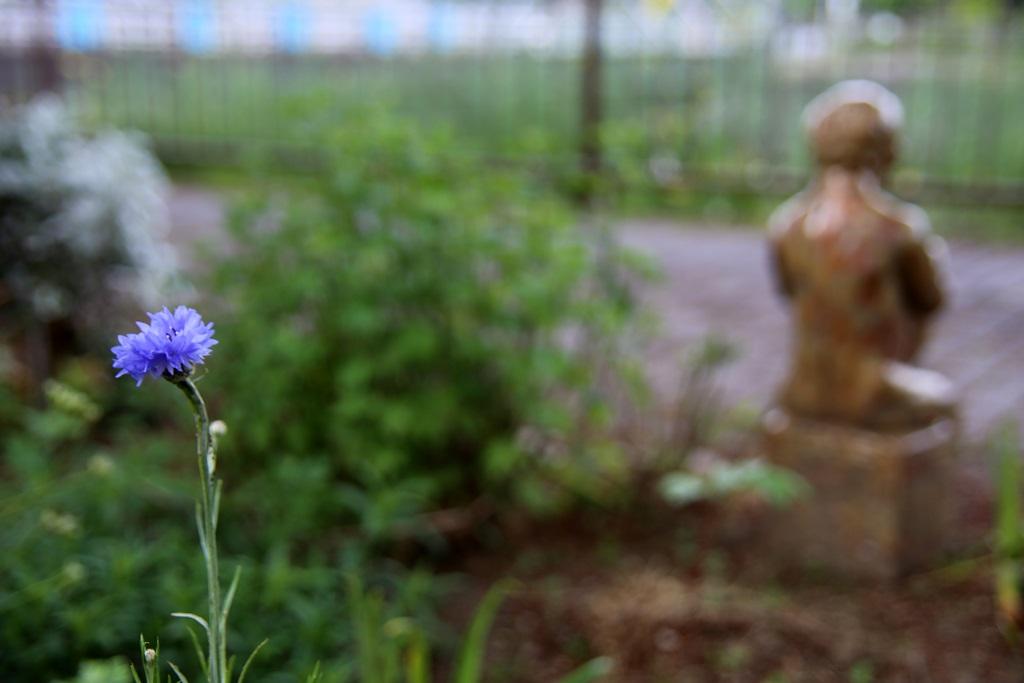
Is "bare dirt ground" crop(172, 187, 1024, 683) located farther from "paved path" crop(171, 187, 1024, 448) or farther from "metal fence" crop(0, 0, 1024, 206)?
"metal fence" crop(0, 0, 1024, 206)

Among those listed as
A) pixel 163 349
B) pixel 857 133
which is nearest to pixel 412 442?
pixel 857 133

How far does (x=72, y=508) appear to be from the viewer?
3.18 metres

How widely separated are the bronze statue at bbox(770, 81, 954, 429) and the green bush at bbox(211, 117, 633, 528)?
600mm

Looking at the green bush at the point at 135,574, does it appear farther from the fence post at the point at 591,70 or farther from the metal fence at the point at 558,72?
the fence post at the point at 591,70

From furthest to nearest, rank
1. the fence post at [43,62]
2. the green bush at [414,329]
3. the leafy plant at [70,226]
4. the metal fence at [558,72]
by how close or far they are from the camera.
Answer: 1. the metal fence at [558,72]
2. the fence post at [43,62]
3. the leafy plant at [70,226]
4. the green bush at [414,329]

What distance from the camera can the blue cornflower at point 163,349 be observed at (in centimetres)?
127

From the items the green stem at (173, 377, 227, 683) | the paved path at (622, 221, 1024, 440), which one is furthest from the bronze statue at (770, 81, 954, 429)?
the green stem at (173, 377, 227, 683)

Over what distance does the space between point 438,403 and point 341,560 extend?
57cm

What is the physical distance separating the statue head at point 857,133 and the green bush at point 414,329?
71cm

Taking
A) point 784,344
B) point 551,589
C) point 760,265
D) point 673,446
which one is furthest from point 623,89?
point 551,589

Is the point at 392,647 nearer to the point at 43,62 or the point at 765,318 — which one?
the point at 765,318

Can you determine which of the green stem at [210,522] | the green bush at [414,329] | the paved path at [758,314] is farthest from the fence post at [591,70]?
the green stem at [210,522]

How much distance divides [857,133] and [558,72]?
7762mm

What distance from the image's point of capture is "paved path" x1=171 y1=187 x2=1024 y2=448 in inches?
222
